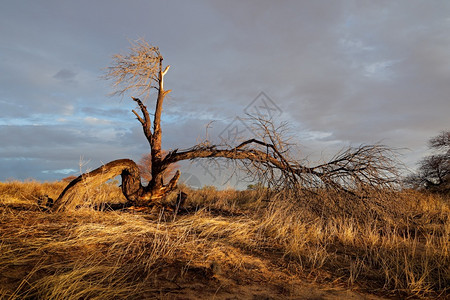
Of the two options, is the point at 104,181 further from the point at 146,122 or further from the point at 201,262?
the point at 201,262

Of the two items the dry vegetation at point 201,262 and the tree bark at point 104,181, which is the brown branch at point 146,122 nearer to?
the tree bark at point 104,181

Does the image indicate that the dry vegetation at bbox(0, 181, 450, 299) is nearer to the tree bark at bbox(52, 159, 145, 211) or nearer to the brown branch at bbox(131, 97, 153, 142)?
the tree bark at bbox(52, 159, 145, 211)

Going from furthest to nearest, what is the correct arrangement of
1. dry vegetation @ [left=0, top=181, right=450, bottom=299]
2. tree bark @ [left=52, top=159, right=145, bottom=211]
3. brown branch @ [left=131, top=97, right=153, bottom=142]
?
brown branch @ [left=131, top=97, right=153, bottom=142] → tree bark @ [left=52, top=159, right=145, bottom=211] → dry vegetation @ [left=0, top=181, right=450, bottom=299]

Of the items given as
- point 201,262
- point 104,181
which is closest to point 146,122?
point 104,181

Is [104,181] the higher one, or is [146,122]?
[146,122]

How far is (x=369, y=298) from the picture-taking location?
11.7ft

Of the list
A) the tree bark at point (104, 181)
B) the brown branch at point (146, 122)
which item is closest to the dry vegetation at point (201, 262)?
the tree bark at point (104, 181)

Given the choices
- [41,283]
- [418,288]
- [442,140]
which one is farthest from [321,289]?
[442,140]

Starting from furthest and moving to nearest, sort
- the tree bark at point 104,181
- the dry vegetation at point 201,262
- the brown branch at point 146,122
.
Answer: the brown branch at point 146,122 → the tree bark at point 104,181 → the dry vegetation at point 201,262

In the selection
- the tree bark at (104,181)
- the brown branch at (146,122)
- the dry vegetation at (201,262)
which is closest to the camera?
the dry vegetation at (201,262)

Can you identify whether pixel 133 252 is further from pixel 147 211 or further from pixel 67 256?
pixel 147 211

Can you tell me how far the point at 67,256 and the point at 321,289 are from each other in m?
3.21

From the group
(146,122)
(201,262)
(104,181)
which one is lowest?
(201,262)

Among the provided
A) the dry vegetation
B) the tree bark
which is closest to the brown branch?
Result: the tree bark
